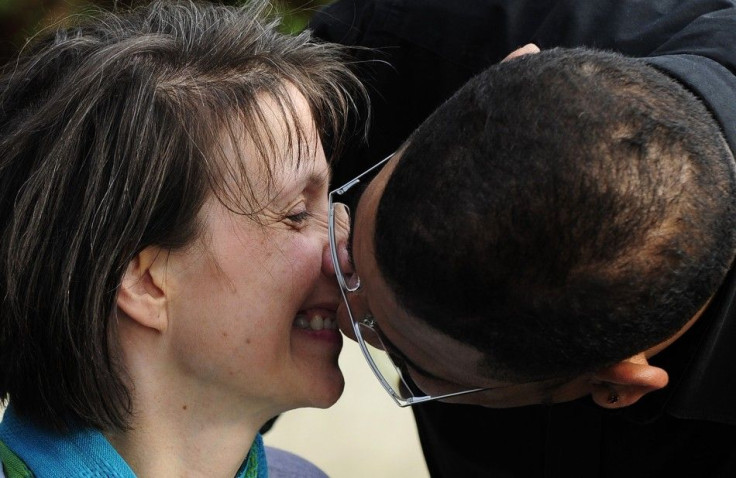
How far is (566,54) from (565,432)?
1.02 meters

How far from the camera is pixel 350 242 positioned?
2.03 metres

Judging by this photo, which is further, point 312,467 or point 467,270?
point 312,467

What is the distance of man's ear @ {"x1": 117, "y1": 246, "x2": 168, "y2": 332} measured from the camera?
2021 millimetres

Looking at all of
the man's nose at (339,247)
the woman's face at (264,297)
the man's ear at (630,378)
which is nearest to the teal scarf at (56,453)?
the woman's face at (264,297)

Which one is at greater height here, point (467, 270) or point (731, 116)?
point (731, 116)

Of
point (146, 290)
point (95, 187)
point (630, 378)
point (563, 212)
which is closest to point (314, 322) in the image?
point (146, 290)

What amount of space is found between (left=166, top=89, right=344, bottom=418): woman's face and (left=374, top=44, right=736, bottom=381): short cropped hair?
1.50 ft

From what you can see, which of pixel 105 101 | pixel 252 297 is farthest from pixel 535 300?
pixel 105 101

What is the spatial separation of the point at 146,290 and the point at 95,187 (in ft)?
0.82

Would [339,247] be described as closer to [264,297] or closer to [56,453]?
[264,297]

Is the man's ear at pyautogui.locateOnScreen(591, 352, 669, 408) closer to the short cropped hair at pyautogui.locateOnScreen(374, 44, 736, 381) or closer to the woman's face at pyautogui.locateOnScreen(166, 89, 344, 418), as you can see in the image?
the short cropped hair at pyautogui.locateOnScreen(374, 44, 736, 381)

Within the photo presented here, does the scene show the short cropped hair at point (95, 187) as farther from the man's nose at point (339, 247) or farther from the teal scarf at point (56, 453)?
the man's nose at point (339, 247)

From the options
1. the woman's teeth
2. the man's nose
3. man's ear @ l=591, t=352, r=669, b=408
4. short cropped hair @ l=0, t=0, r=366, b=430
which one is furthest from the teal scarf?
man's ear @ l=591, t=352, r=669, b=408

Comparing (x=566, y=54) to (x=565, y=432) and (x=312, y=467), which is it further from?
(x=312, y=467)
